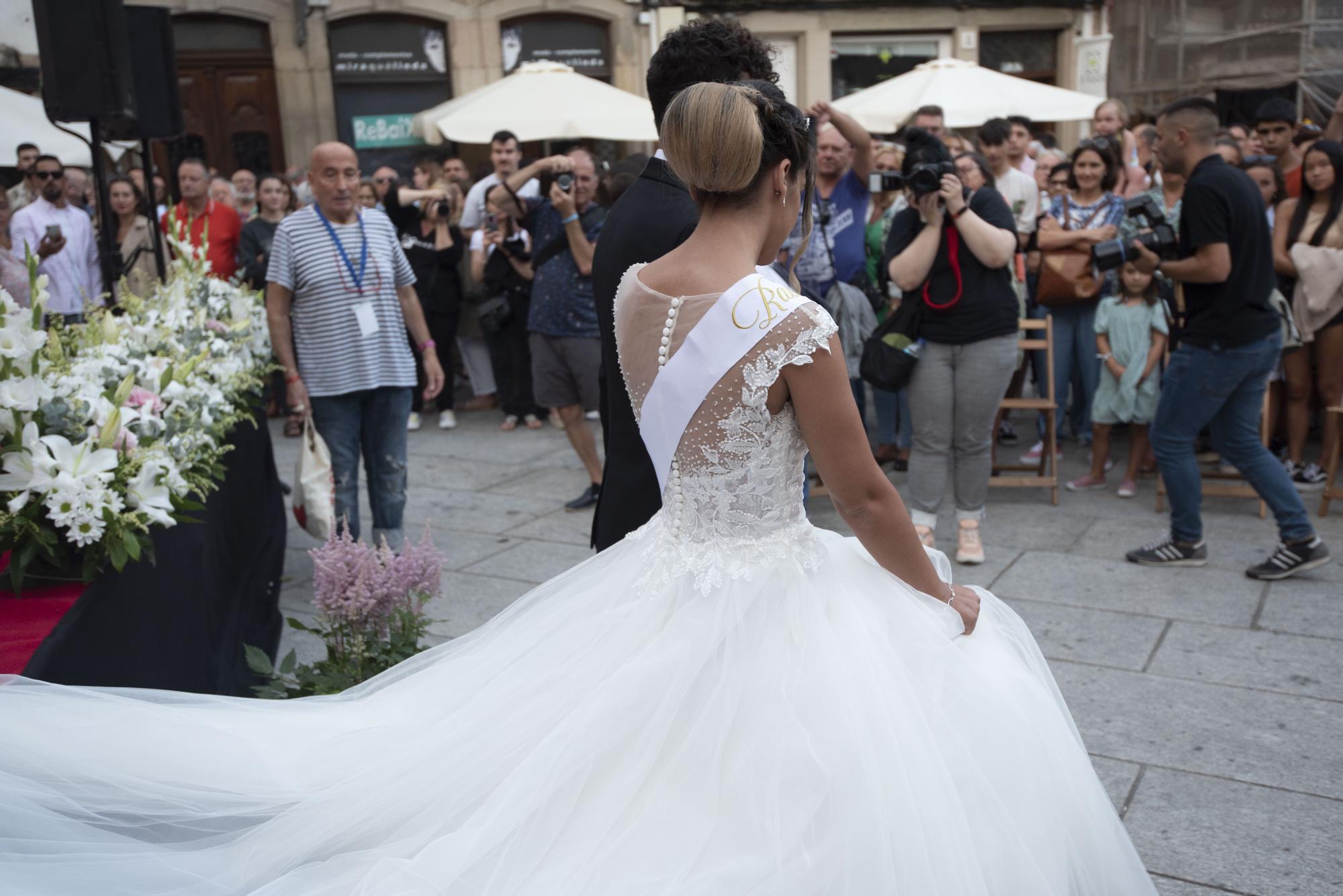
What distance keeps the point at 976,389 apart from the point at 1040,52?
49.9 feet

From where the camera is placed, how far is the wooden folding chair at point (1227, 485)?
668cm

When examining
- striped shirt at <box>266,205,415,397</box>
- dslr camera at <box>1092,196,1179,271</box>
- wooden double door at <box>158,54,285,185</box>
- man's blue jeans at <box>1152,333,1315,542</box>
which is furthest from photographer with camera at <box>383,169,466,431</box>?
wooden double door at <box>158,54,285,185</box>

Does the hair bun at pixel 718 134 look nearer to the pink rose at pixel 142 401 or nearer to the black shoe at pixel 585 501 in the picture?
the pink rose at pixel 142 401

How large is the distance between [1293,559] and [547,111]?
860 cm

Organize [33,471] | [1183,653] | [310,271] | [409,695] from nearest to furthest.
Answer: [409,695], [33,471], [1183,653], [310,271]

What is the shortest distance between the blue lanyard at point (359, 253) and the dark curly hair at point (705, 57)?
2.72 metres

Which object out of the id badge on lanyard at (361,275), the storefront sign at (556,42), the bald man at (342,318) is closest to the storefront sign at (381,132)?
the storefront sign at (556,42)

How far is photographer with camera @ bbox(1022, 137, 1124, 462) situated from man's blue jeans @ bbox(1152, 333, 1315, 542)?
1.86 metres

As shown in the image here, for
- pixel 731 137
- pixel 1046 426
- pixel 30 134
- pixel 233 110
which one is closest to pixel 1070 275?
pixel 1046 426

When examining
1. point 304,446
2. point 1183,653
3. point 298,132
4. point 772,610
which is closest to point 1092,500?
point 1183,653

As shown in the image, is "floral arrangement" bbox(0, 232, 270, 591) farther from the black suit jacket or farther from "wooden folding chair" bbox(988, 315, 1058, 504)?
"wooden folding chair" bbox(988, 315, 1058, 504)

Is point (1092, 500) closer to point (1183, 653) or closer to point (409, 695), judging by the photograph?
point (1183, 653)

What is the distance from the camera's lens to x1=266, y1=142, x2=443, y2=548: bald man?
5.49 m

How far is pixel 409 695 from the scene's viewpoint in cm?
265
